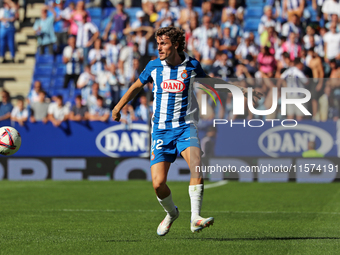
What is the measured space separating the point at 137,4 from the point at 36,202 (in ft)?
42.8

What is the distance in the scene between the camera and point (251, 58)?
1709cm

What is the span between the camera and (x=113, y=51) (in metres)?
19.1

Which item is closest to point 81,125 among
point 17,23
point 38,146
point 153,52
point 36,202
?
point 38,146

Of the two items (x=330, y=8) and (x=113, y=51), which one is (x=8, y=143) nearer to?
A: (x=113, y=51)

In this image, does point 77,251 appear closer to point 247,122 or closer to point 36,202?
point 36,202

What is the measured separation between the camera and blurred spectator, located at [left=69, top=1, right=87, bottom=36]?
67.3 ft

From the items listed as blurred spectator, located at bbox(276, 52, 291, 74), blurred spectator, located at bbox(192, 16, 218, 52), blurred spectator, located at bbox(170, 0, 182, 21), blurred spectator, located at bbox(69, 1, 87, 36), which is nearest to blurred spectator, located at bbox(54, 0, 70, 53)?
blurred spectator, located at bbox(69, 1, 87, 36)

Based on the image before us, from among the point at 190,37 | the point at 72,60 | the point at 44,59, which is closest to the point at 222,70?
the point at 190,37

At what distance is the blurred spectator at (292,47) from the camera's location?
56.5 feet

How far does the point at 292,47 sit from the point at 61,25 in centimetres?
837

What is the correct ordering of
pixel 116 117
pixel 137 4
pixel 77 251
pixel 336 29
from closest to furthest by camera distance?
pixel 77 251 < pixel 116 117 < pixel 336 29 < pixel 137 4

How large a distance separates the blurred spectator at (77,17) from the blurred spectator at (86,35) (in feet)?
0.38

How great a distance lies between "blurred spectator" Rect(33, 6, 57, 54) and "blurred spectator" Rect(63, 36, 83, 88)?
1.37 m

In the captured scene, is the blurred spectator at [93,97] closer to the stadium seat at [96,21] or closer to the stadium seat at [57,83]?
the stadium seat at [57,83]
